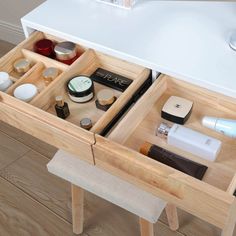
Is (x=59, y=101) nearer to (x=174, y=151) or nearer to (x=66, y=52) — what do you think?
(x=66, y=52)

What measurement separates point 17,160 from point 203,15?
0.97m

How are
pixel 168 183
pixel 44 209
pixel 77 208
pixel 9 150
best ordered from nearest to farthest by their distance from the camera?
pixel 168 183 < pixel 77 208 < pixel 44 209 < pixel 9 150

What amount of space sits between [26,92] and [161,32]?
347 mm

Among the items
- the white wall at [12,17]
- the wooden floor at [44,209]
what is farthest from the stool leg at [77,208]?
the white wall at [12,17]

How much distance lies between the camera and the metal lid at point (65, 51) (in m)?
0.95

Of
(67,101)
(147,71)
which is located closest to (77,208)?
(67,101)

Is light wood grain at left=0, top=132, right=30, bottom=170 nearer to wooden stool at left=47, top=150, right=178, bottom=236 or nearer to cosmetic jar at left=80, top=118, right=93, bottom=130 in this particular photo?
wooden stool at left=47, top=150, right=178, bottom=236

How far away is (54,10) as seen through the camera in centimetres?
102

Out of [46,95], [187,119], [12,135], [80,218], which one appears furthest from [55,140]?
[12,135]

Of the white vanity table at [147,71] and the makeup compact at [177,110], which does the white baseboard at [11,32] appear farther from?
the makeup compact at [177,110]

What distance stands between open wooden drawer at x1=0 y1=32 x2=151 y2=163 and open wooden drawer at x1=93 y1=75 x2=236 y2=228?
4 cm

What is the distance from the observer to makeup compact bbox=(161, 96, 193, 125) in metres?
0.81

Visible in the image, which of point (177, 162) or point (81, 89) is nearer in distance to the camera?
point (177, 162)

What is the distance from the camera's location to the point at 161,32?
0.91 m
